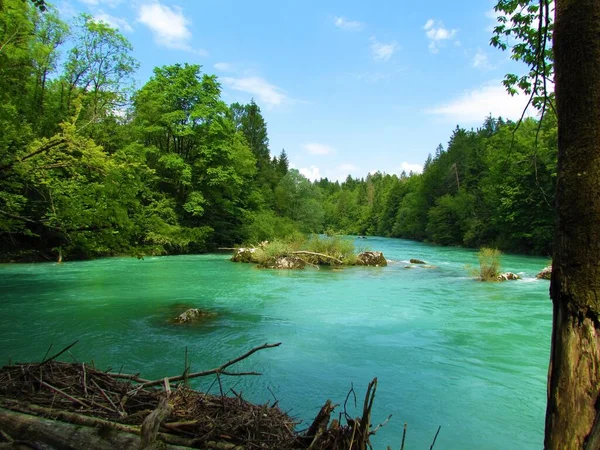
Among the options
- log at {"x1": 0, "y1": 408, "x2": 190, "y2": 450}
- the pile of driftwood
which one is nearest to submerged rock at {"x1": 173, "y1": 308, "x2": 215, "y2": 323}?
the pile of driftwood

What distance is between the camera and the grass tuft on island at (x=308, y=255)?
23281mm

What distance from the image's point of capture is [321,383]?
7.01 m

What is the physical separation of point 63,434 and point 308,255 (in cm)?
2179

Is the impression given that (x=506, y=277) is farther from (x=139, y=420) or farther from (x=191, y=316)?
(x=139, y=420)

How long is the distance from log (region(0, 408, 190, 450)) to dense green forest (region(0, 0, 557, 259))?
2.99 meters

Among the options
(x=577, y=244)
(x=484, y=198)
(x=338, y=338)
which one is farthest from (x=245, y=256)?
(x=484, y=198)

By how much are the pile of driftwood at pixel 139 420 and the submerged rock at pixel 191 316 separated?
23.2ft

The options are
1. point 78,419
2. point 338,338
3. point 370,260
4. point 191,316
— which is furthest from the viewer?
point 370,260

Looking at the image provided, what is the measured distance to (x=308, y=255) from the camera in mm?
24562

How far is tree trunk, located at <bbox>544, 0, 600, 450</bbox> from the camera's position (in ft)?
5.89

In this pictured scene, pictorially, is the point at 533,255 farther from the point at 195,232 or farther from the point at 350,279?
the point at 195,232

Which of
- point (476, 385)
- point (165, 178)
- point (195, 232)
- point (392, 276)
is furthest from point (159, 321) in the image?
point (165, 178)

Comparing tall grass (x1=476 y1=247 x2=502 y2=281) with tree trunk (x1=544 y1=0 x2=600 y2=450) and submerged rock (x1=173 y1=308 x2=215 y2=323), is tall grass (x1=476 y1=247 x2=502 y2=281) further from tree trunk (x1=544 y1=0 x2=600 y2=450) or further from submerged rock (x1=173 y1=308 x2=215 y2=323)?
tree trunk (x1=544 y1=0 x2=600 y2=450)

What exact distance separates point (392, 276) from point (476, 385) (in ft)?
42.6
